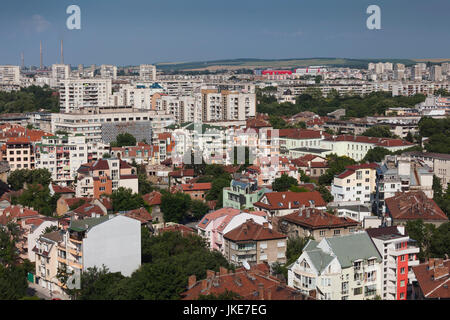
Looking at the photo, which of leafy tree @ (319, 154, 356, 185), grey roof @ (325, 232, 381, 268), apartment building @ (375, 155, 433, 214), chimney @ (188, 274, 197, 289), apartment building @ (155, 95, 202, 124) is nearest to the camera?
chimney @ (188, 274, 197, 289)

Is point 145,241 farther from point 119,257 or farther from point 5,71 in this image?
point 5,71

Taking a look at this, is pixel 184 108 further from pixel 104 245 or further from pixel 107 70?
pixel 107 70

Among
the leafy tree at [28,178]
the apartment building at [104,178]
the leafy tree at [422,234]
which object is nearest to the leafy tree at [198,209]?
the apartment building at [104,178]

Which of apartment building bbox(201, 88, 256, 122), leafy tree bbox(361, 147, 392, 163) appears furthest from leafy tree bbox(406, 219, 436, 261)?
apartment building bbox(201, 88, 256, 122)

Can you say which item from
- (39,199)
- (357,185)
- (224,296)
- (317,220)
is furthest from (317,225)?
(39,199)

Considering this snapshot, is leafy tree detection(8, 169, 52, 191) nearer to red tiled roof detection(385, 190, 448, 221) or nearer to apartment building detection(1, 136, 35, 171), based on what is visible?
apartment building detection(1, 136, 35, 171)
